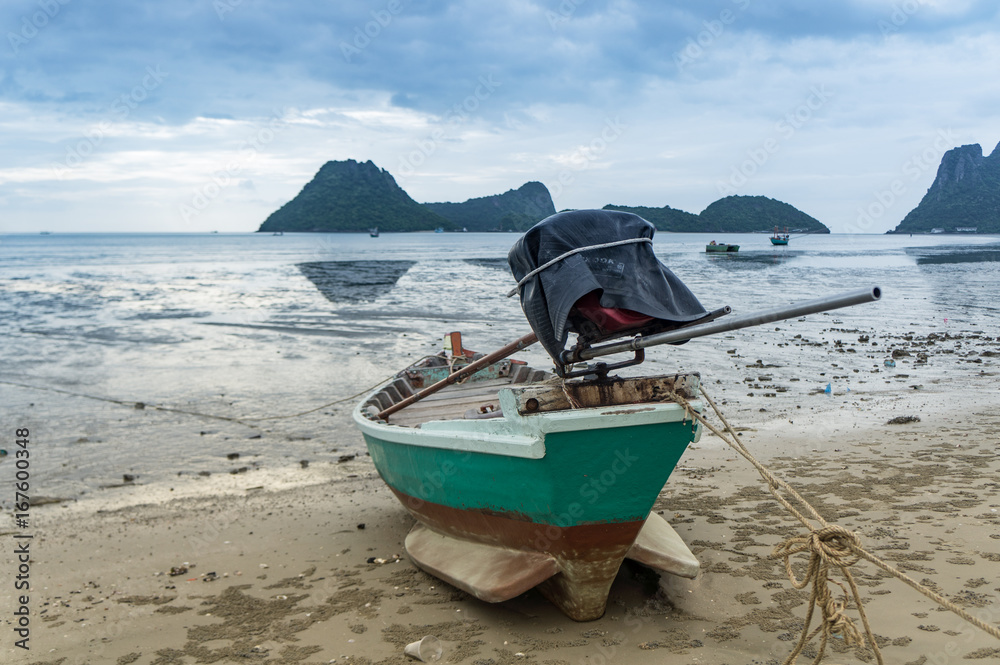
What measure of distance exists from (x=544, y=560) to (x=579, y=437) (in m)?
1.12

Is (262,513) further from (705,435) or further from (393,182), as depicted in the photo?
(393,182)

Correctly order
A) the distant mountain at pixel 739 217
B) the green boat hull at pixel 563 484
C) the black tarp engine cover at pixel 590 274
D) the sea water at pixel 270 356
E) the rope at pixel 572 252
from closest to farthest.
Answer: the green boat hull at pixel 563 484 → the black tarp engine cover at pixel 590 274 → the rope at pixel 572 252 → the sea water at pixel 270 356 → the distant mountain at pixel 739 217

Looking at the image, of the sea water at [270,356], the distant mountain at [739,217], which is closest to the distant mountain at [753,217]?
the distant mountain at [739,217]

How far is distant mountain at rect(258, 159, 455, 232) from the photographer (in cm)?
17084

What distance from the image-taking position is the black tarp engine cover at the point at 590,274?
4.64 metres

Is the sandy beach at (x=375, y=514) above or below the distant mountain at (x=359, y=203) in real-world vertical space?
below

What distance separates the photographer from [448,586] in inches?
224

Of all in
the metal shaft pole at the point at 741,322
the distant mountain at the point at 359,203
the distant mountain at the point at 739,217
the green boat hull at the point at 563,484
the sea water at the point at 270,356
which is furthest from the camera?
the distant mountain at the point at 359,203

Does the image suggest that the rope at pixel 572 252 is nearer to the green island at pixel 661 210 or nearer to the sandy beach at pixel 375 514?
the sandy beach at pixel 375 514

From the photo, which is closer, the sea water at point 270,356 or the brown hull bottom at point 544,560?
the brown hull bottom at point 544,560

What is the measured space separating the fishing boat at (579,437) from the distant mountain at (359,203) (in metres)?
168

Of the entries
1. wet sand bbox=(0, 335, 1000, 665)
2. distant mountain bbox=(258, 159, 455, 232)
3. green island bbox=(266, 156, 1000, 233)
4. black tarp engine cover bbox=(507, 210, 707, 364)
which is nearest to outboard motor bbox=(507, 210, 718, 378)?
black tarp engine cover bbox=(507, 210, 707, 364)

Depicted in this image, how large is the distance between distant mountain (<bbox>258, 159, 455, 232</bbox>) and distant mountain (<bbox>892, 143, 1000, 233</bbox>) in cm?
11818

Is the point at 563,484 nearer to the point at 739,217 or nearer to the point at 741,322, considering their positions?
the point at 741,322
